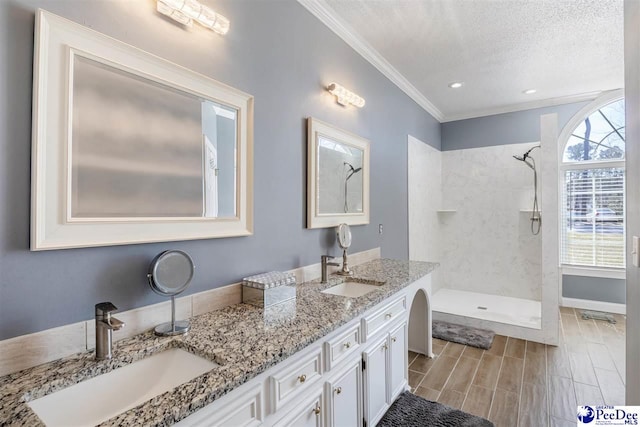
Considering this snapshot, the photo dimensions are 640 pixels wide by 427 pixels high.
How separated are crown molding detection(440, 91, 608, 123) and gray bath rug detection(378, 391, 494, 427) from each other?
3957mm

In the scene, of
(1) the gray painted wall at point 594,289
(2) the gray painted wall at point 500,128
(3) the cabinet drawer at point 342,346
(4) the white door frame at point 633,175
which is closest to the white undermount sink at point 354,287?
(3) the cabinet drawer at point 342,346

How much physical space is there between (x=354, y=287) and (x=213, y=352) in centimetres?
130

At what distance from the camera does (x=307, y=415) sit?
1.25 meters

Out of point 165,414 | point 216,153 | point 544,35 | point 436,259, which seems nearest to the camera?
point 165,414

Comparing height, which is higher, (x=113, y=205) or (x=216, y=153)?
(x=216, y=153)

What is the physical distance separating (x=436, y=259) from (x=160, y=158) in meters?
4.19

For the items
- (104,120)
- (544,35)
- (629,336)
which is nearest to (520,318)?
(629,336)

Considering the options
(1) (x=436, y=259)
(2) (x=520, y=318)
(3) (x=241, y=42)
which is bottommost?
(2) (x=520, y=318)

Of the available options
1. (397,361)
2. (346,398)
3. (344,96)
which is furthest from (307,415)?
(344,96)

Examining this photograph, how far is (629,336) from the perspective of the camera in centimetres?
137

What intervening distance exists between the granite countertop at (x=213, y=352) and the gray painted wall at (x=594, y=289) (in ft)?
13.0

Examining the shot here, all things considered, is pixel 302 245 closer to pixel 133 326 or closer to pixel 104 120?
pixel 133 326

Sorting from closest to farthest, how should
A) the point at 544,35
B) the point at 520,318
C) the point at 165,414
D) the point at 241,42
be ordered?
the point at 165,414, the point at 241,42, the point at 544,35, the point at 520,318

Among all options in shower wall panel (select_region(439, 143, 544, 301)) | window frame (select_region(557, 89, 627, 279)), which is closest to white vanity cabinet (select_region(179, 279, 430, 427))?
shower wall panel (select_region(439, 143, 544, 301))
